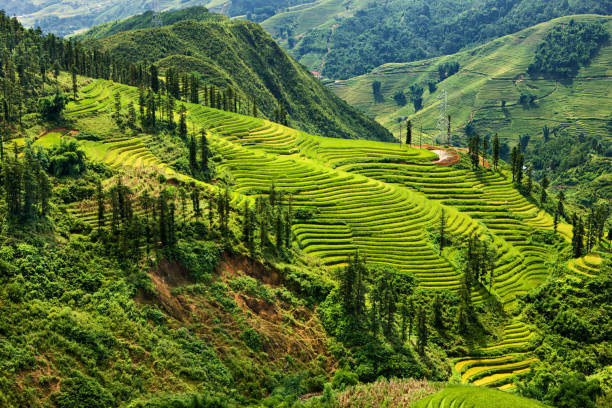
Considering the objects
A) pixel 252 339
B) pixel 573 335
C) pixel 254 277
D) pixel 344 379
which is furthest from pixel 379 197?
pixel 252 339

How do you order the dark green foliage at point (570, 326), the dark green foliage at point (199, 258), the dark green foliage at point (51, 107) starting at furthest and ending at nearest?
the dark green foliage at point (51, 107) < the dark green foliage at point (570, 326) < the dark green foliage at point (199, 258)

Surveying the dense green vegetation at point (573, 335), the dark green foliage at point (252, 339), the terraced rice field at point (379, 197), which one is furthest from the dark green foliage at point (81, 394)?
the dense green vegetation at point (573, 335)

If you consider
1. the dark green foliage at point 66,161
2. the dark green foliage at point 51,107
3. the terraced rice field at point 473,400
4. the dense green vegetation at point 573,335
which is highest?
the dark green foliage at point 51,107

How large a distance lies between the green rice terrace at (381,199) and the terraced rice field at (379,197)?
232 millimetres

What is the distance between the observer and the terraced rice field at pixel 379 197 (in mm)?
88125

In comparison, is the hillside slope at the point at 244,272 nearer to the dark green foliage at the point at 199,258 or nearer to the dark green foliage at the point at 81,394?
the dark green foliage at the point at 81,394

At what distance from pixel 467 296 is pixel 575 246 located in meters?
35.8

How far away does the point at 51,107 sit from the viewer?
338 ft

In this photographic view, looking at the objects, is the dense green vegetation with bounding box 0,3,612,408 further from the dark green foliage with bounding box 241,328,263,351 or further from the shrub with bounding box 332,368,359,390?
the dark green foliage with bounding box 241,328,263,351

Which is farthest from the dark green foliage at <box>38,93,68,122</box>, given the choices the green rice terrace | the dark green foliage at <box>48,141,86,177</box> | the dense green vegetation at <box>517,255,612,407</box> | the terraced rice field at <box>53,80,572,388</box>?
the dense green vegetation at <box>517,255,612,407</box>

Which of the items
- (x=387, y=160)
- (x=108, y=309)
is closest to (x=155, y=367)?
(x=108, y=309)

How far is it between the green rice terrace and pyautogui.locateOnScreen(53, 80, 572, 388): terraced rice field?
9.1 inches

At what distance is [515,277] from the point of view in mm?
95750

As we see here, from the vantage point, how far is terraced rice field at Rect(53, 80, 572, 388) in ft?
289
